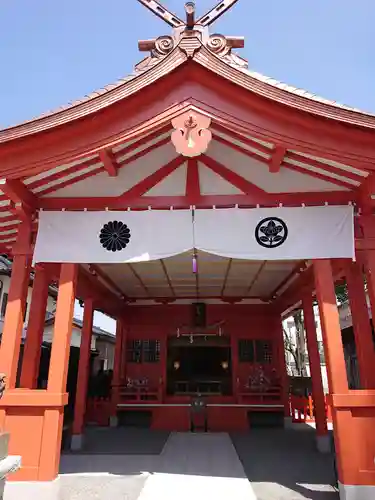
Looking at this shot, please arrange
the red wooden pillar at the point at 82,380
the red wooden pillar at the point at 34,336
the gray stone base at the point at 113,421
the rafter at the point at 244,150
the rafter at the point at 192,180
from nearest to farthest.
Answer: the rafter at the point at 244,150, the rafter at the point at 192,180, the red wooden pillar at the point at 34,336, the red wooden pillar at the point at 82,380, the gray stone base at the point at 113,421

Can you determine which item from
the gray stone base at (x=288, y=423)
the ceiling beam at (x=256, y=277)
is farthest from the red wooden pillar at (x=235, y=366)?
the ceiling beam at (x=256, y=277)

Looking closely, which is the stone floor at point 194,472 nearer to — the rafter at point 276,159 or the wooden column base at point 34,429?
the wooden column base at point 34,429

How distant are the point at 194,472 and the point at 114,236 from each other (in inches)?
180

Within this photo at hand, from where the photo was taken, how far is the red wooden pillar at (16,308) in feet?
18.2

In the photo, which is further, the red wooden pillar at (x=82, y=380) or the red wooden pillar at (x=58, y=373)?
the red wooden pillar at (x=82, y=380)

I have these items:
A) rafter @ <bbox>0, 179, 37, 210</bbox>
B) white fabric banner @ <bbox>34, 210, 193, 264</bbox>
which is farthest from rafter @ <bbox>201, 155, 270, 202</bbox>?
rafter @ <bbox>0, 179, 37, 210</bbox>

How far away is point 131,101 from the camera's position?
17.5 feet

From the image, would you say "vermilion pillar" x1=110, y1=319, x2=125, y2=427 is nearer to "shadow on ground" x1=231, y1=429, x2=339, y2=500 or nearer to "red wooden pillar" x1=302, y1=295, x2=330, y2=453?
"shadow on ground" x1=231, y1=429, x2=339, y2=500

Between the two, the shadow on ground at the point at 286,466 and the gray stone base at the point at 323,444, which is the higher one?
the gray stone base at the point at 323,444

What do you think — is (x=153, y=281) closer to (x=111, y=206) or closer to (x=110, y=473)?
(x=111, y=206)

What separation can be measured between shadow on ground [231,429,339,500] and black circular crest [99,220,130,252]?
4.50 m

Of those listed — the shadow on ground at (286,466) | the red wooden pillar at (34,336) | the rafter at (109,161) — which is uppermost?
the rafter at (109,161)

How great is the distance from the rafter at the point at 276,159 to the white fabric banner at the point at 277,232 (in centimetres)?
71

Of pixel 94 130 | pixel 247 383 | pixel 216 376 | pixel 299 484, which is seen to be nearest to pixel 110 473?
pixel 299 484
